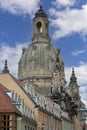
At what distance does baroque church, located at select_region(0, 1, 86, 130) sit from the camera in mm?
80106

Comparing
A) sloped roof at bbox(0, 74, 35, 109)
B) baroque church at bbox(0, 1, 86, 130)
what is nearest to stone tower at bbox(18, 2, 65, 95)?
baroque church at bbox(0, 1, 86, 130)

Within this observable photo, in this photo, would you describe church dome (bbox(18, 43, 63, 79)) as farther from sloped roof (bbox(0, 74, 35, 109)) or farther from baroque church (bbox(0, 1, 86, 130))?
sloped roof (bbox(0, 74, 35, 109))

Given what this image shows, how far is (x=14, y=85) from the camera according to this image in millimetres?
80062

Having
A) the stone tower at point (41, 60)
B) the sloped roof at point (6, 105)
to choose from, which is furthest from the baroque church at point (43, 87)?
the sloped roof at point (6, 105)

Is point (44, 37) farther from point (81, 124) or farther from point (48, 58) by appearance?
point (81, 124)

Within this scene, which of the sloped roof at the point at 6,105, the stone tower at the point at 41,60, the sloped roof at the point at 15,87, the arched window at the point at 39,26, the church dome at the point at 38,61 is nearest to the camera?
the sloped roof at the point at 6,105

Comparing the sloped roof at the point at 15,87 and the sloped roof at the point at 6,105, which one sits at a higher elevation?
the sloped roof at the point at 15,87

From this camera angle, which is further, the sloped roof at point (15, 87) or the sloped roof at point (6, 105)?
the sloped roof at point (15, 87)

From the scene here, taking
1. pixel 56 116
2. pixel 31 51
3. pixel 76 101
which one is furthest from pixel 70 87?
pixel 56 116

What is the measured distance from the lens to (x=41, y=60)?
153 meters

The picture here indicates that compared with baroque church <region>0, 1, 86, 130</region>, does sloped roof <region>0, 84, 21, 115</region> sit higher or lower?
lower

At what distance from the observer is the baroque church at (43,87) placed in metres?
80.1

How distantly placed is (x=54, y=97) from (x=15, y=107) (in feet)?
217

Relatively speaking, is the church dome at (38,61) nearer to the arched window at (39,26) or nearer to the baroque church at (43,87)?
the baroque church at (43,87)
